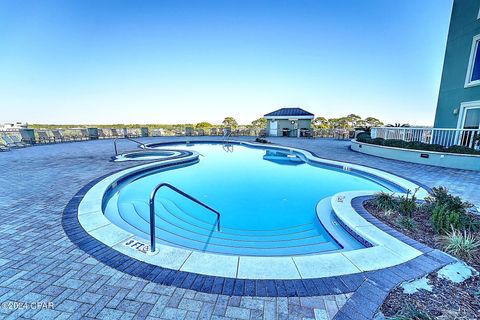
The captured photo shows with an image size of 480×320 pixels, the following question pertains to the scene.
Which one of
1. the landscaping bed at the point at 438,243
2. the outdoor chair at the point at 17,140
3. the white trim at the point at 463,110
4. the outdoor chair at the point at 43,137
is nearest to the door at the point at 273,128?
the white trim at the point at 463,110

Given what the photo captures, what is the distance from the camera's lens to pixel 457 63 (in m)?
8.78

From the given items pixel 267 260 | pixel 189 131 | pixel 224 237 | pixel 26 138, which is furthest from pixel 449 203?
pixel 189 131

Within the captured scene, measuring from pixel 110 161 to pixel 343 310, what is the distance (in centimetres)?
895

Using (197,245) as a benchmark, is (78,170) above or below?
above

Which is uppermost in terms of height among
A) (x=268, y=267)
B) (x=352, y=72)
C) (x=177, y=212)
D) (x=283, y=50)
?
(x=283, y=50)

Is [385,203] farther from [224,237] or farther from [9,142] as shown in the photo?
[9,142]

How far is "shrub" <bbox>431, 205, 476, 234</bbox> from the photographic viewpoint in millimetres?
2893

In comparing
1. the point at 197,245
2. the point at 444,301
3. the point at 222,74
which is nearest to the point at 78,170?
the point at 197,245

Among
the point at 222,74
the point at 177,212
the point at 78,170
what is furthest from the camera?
the point at 222,74

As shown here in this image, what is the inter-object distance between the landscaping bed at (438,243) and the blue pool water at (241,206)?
0.97m

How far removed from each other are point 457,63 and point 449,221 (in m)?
10.1

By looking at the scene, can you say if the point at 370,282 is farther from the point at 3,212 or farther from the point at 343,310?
the point at 3,212

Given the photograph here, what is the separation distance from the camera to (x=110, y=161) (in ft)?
26.6

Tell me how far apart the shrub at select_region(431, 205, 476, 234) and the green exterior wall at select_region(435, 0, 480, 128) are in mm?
8261
